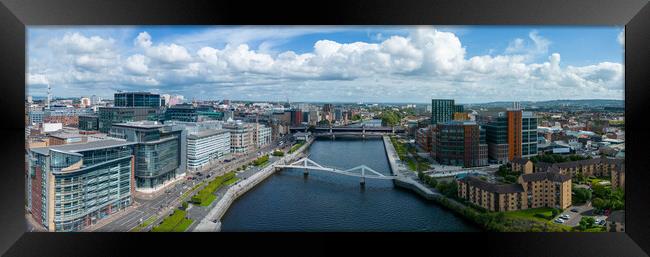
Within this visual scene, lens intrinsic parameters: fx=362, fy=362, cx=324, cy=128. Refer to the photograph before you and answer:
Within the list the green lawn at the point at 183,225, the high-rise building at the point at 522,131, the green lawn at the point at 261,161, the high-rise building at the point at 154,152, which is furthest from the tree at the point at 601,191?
the high-rise building at the point at 154,152

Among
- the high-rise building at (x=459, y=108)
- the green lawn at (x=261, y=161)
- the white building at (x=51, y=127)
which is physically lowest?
the green lawn at (x=261, y=161)

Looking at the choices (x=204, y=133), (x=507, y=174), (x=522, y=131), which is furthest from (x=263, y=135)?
(x=522, y=131)

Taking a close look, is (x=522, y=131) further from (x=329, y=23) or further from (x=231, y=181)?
(x=231, y=181)

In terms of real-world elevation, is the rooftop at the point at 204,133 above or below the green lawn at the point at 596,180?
above

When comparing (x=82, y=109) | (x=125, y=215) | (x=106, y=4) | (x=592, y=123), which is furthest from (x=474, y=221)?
(x=82, y=109)

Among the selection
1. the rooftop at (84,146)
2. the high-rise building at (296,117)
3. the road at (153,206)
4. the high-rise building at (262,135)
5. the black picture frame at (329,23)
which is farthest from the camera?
the high-rise building at (296,117)

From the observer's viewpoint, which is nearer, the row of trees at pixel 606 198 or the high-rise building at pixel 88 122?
the row of trees at pixel 606 198

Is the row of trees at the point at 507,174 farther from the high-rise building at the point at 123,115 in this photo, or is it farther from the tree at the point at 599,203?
the high-rise building at the point at 123,115

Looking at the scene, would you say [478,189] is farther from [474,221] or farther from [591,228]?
[591,228]
